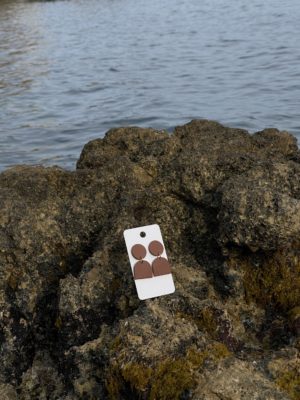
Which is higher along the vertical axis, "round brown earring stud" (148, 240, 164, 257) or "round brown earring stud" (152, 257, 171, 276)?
"round brown earring stud" (148, 240, 164, 257)

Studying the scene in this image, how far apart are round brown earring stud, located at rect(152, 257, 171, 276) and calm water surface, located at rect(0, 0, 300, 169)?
6.17 meters

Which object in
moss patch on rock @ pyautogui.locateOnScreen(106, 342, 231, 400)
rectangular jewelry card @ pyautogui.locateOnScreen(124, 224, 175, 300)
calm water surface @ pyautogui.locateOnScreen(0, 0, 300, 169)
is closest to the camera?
moss patch on rock @ pyautogui.locateOnScreen(106, 342, 231, 400)

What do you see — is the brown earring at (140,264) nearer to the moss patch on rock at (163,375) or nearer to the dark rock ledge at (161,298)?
the dark rock ledge at (161,298)

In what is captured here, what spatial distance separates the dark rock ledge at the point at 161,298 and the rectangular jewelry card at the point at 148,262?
0.06 m

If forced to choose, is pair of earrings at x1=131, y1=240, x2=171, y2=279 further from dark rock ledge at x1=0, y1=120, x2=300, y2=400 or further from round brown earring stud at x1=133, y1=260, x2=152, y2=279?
dark rock ledge at x1=0, y1=120, x2=300, y2=400

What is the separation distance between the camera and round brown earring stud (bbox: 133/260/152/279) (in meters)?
3.21

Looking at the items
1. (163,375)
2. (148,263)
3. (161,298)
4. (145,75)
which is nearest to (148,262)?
(148,263)

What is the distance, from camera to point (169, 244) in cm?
372

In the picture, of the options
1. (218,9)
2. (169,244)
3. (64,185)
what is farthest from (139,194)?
(218,9)

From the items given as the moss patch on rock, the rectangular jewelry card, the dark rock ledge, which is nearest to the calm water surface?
the dark rock ledge

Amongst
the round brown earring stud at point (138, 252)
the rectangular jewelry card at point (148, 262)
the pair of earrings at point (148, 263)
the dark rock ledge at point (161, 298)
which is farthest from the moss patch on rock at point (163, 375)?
the round brown earring stud at point (138, 252)

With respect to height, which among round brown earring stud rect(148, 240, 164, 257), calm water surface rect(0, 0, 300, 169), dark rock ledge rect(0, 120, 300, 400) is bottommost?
calm water surface rect(0, 0, 300, 169)

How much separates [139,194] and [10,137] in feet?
24.6

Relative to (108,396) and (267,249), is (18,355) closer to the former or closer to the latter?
(108,396)
